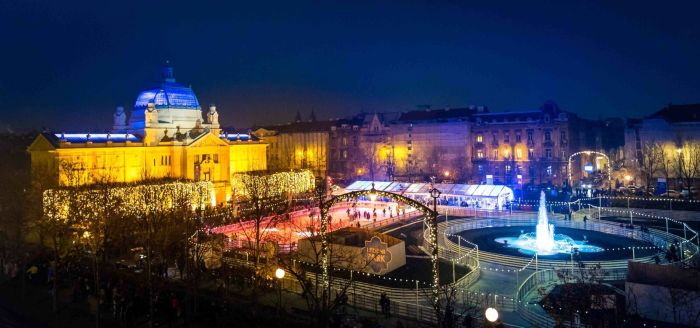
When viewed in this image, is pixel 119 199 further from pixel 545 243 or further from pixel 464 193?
pixel 464 193

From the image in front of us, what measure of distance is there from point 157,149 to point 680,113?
3126 inches

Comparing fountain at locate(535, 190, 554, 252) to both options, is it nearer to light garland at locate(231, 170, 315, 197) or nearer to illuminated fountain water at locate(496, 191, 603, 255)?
illuminated fountain water at locate(496, 191, 603, 255)

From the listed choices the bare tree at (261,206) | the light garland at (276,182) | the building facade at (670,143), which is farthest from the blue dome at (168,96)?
the building facade at (670,143)

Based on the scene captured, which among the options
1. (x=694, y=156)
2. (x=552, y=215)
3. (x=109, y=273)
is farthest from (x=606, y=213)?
(x=109, y=273)

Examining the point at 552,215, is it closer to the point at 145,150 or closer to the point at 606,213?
the point at 606,213

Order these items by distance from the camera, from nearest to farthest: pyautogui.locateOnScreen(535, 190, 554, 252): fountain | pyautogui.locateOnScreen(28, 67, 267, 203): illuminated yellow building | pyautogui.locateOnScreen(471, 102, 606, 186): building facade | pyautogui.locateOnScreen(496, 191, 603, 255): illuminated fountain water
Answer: pyautogui.locateOnScreen(496, 191, 603, 255): illuminated fountain water
pyautogui.locateOnScreen(535, 190, 554, 252): fountain
pyautogui.locateOnScreen(28, 67, 267, 203): illuminated yellow building
pyautogui.locateOnScreen(471, 102, 606, 186): building facade

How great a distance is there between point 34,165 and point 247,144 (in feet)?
95.6

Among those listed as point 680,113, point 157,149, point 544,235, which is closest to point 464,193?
point 544,235

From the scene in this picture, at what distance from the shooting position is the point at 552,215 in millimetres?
49500

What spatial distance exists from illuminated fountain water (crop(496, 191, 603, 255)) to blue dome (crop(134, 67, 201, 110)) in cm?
5512

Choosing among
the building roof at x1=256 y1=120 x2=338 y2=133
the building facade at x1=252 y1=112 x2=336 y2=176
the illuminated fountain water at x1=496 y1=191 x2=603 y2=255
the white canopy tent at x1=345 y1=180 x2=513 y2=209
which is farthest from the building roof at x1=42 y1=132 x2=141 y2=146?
the illuminated fountain water at x1=496 y1=191 x2=603 y2=255

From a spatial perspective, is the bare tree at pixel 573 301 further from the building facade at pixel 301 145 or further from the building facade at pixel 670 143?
the building facade at pixel 301 145

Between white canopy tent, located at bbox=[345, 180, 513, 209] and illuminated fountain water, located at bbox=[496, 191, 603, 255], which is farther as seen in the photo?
white canopy tent, located at bbox=[345, 180, 513, 209]

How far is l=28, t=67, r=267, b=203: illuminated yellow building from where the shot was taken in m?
54.0
